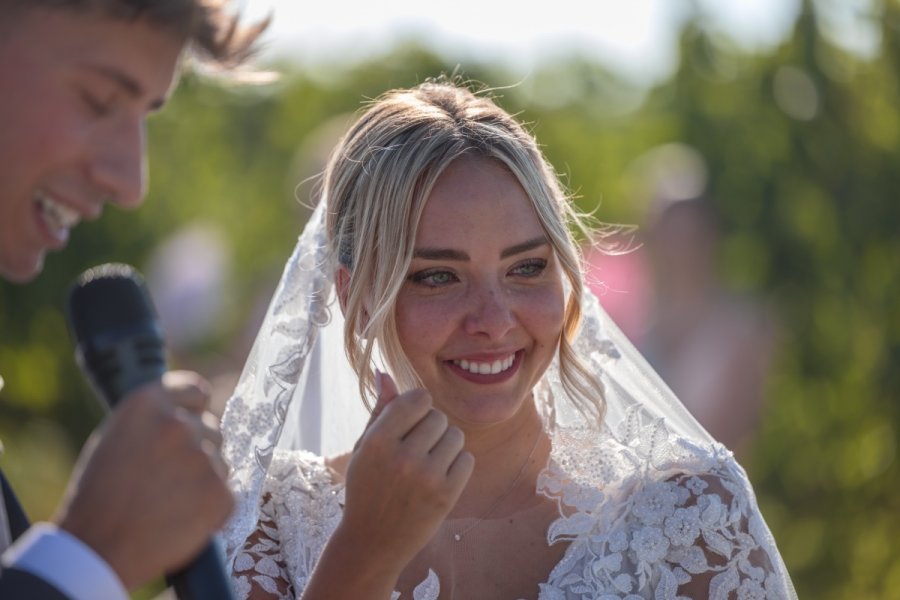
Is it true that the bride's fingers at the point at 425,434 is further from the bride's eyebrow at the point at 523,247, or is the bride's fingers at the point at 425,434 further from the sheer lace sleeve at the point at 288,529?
the sheer lace sleeve at the point at 288,529

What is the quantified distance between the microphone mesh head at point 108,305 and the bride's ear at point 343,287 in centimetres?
171

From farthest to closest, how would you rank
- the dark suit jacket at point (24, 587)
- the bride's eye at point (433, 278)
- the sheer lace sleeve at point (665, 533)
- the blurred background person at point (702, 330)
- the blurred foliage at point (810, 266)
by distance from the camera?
the blurred foliage at point (810, 266)
the blurred background person at point (702, 330)
the bride's eye at point (433, 278)
the sheer lace sleeve at point (665, 533)
the dark suit jacket at point (24, 587)

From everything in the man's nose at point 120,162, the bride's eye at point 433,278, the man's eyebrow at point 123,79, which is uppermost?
the man's eyebrow at point 123,79

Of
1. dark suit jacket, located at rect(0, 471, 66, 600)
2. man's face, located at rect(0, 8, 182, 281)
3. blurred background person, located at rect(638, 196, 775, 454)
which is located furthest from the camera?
blurred background person, located at rect(638, 196, 775, 454)

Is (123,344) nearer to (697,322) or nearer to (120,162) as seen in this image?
(120,162)

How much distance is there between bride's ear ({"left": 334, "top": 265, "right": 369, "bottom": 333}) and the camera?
3.53 meters

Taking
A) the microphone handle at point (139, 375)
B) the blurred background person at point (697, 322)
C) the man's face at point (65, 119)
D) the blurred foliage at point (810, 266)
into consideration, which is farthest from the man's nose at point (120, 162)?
the blurred background person at point (697, 322)

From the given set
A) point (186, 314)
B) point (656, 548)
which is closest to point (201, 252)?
point (186, 314)

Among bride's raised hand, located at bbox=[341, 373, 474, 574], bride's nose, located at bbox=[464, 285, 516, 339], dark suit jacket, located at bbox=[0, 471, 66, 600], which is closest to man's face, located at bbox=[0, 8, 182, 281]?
dark suit jacket, located at bbox=[0, 471, 66, 600]

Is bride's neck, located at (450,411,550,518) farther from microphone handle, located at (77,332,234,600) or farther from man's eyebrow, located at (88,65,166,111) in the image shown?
man's eyebrow, located at (88,65,166,111)

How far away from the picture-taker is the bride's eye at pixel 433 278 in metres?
3.29

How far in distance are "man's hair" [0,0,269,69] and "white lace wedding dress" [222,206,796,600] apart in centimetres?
156

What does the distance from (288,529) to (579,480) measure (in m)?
0.78

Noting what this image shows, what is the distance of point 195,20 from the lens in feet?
6.47
